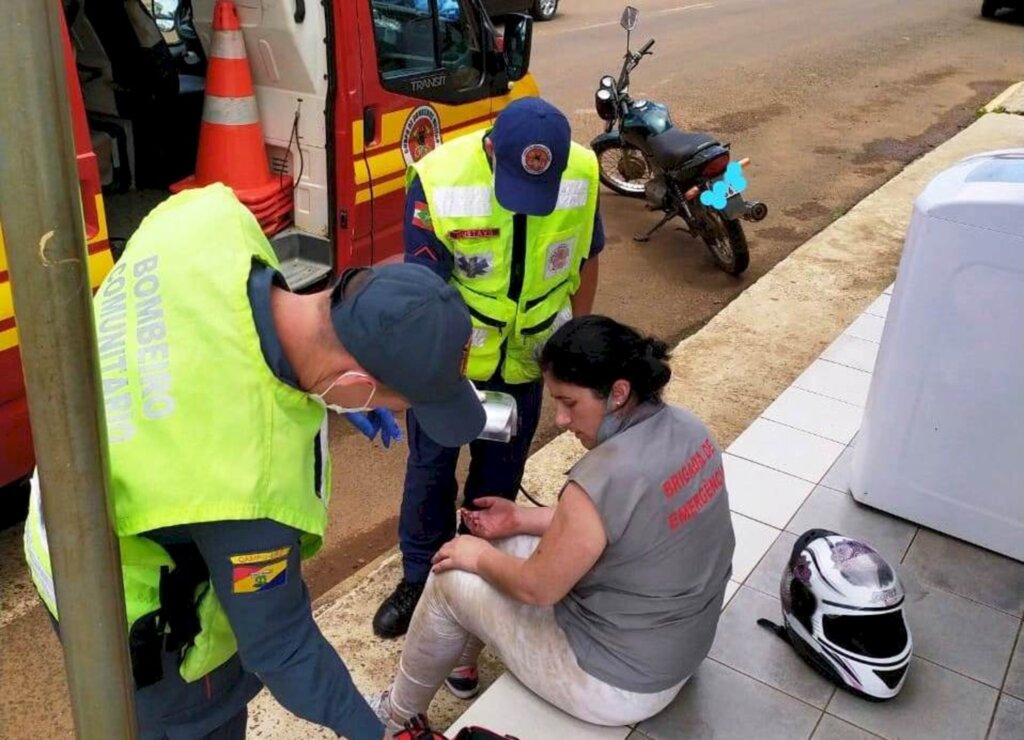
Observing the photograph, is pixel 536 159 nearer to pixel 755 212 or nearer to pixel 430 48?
pixel 430 48

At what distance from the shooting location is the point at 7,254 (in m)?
0.97

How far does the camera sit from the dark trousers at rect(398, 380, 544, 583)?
125 inches

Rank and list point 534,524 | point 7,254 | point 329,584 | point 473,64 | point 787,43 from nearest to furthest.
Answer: point 7,254
point 534,524
point 329,584
point 473,64
point 787,43

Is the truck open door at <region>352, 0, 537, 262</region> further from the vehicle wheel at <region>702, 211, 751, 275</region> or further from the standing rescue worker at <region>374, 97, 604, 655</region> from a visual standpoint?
the vehicle wheel at <region>702, 211, 751, 275</region>

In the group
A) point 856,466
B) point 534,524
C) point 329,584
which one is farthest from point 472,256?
point 856,466

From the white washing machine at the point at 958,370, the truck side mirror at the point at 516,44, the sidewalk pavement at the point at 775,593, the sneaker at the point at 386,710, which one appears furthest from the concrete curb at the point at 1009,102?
the sneaker at the point at 386,710

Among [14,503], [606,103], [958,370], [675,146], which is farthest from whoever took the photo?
[606,103]

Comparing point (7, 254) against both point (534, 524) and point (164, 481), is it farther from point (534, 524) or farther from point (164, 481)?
point (534, 524)

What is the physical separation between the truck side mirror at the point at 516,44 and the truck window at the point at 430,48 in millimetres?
145

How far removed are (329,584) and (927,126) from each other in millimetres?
9632

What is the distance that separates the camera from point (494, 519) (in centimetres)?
289

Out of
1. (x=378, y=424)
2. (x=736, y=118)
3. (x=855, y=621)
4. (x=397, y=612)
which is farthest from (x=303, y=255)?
(x=736, y=118)

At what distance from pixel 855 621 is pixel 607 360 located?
1093 mm

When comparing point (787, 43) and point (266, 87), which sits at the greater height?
point (266, 87)
